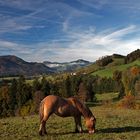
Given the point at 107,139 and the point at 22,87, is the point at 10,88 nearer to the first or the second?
the point at 22,87

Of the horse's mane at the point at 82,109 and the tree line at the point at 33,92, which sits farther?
the tree line at the point at 33,92

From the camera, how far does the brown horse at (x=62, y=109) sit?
18.8 metres

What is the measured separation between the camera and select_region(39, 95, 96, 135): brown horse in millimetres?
18812

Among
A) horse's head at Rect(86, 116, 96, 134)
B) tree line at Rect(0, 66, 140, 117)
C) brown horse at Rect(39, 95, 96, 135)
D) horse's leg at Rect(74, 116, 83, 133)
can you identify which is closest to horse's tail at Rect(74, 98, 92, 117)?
brown horse at Rect(39, 95, 96, 135)

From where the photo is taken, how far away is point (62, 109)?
19062mm

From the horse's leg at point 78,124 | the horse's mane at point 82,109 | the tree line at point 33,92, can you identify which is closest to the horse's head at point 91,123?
the horse's mane at point 82,109

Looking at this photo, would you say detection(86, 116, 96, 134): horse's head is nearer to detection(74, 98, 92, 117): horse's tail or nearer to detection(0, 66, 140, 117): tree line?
detection(74, 98, 92, 117): horse's tail

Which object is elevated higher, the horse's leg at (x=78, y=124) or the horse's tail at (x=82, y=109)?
the horse's tail at (x=82, y=109)

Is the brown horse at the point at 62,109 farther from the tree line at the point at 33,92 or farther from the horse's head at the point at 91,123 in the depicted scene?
the tree line at the point at 33,92

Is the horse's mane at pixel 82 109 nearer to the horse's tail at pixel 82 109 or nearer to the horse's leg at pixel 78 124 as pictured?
Result: the horse's tail at pixel 82 109

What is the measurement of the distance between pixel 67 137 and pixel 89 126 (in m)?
1.77

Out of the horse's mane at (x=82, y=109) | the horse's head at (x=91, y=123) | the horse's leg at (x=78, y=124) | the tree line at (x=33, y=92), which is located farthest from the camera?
the tree line at (x=33, y=92)

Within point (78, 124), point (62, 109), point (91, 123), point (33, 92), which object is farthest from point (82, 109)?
point (33, 92)

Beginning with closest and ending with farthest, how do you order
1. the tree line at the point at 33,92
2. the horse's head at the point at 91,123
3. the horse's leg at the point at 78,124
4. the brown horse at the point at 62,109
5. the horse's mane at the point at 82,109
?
the brown horse at the point at 62,109
the horse's head at the point at 91,123
the horse's mane at the point at 82,109
the horse's leg at the point at 78,124
the tree line at the point at 33,92
